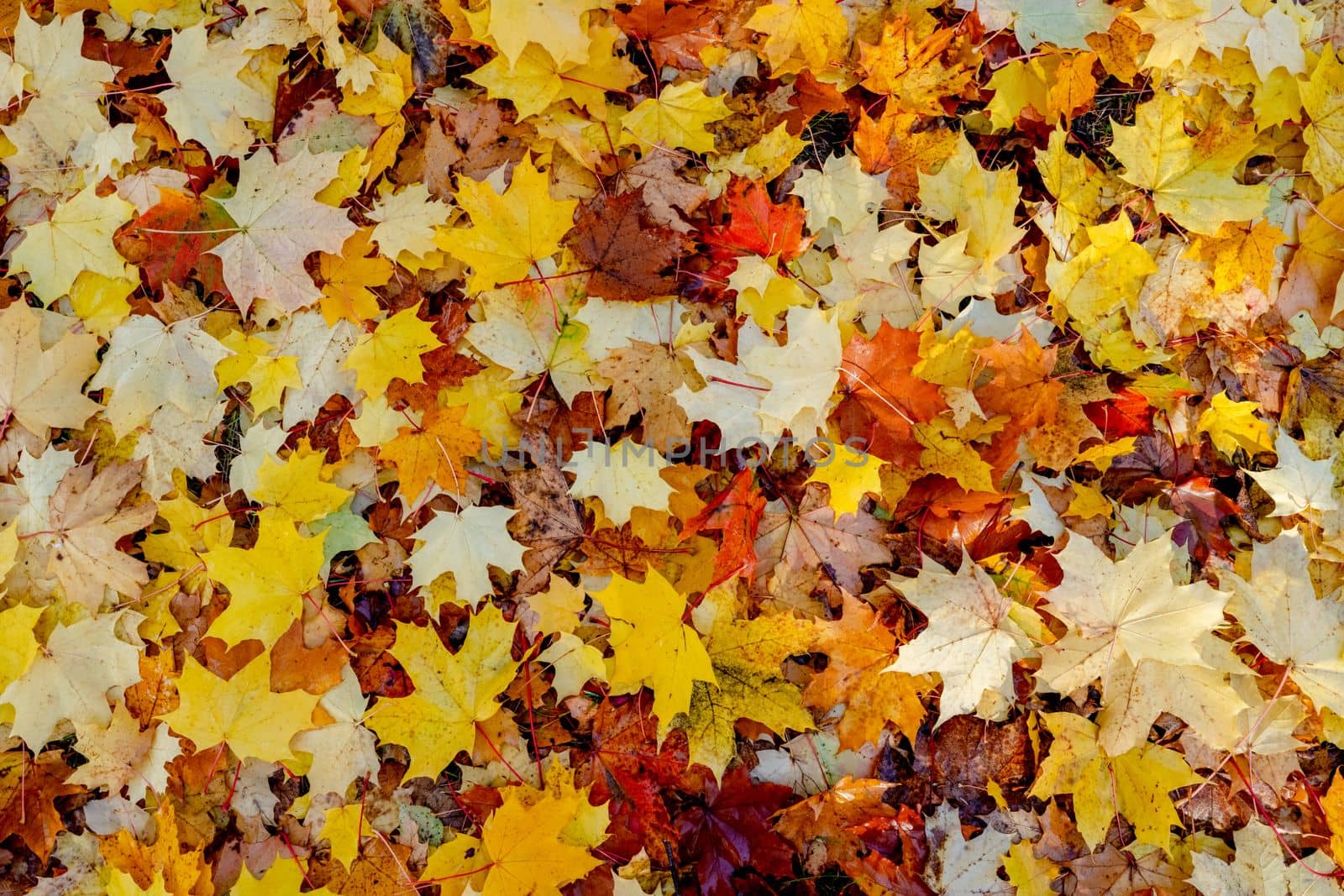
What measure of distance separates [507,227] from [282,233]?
1.53 ft

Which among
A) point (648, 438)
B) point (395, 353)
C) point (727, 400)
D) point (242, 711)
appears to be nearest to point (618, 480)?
point (648, 438)

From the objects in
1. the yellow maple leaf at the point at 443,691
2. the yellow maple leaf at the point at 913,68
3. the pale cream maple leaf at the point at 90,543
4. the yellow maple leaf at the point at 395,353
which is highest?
the yellow maple leaf at the point at 913,68

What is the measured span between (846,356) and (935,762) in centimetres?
87

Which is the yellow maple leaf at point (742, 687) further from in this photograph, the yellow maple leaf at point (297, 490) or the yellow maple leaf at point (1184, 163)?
the yellow maple leaf at point (1184, 163)

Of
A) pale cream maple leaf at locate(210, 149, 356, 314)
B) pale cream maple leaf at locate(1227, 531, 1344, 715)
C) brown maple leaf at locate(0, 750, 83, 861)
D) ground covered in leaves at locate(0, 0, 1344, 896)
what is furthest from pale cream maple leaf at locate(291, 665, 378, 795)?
pale cream maple leaf at locate(1227, 531, 1344, 715)

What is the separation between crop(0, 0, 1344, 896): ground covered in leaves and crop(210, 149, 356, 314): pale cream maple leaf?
1 cm

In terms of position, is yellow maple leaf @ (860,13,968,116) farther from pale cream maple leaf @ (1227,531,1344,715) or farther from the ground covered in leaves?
pale cream maple leaf @ (1227,531,1344,715)

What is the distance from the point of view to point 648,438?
165cm

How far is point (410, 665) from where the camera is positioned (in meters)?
1.58

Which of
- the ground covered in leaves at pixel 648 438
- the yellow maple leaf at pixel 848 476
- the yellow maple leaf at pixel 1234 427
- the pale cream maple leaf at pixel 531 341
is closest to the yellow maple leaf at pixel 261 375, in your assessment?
the ground covered in leaves at pixel 648 438

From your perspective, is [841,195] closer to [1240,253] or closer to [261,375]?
[1240,253]

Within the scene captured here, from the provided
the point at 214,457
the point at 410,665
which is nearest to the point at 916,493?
the point at 410,665

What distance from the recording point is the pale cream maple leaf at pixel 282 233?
5.39 ft

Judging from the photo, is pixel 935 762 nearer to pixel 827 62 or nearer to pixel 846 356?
pixel 846 356
